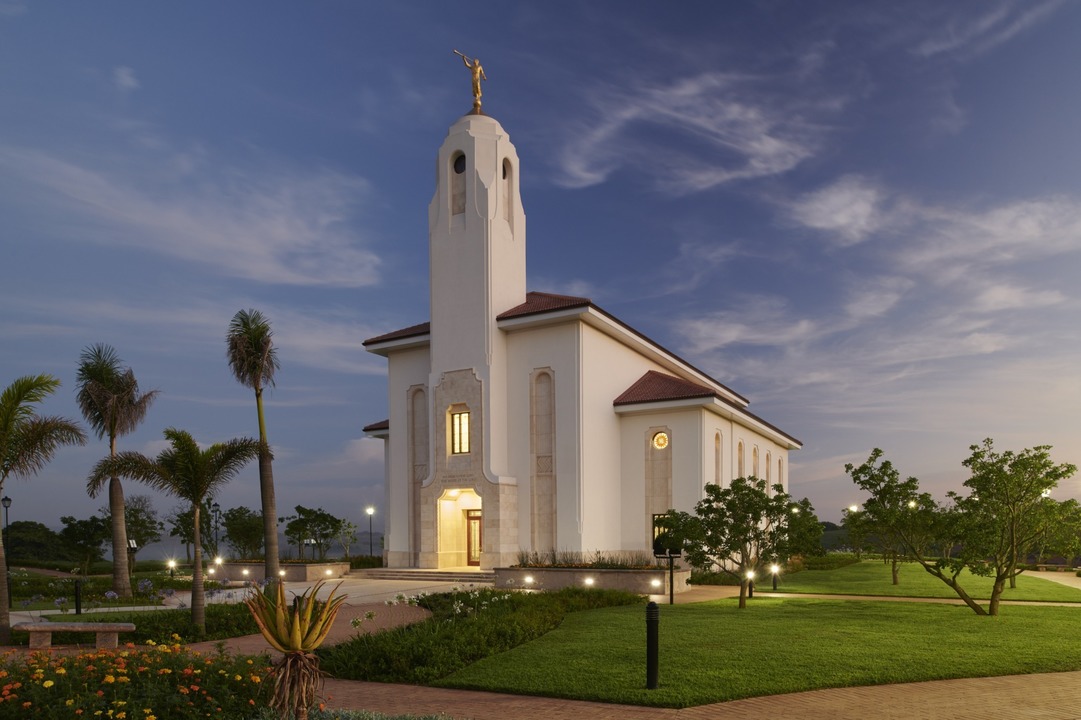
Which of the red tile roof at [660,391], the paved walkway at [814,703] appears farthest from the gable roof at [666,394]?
the paved walkway at [814,703]

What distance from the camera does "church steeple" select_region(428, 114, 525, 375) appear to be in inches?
1367

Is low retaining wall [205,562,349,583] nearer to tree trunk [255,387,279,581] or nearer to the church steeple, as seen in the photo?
tree trunk [255,387,279,581]

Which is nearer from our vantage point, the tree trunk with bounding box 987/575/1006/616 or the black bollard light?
the black bollard light

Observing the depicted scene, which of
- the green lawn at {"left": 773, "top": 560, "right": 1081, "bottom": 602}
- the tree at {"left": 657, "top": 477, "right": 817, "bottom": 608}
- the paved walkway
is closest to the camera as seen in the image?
the paved walkway

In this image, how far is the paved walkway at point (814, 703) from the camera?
9430 mm

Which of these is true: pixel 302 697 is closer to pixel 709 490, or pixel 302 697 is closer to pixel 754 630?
pixel 754 630

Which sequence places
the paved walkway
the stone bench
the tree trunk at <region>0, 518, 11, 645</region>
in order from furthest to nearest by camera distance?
the tree trunk at <region>0, 518, 11, 645</region>, the stone bench, the paved walkway

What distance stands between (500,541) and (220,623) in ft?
53.9

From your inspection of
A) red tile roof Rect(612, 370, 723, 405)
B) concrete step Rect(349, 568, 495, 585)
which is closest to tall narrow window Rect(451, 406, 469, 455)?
concrete step Rect(349, 568, 495, 585)

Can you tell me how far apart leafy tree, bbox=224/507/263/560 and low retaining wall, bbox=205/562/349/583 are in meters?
15.5

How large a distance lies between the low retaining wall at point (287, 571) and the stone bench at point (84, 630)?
1837 cm

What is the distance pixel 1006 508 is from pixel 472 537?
72.9 feet

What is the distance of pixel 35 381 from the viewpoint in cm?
1672

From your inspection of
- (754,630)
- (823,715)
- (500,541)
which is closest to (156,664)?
(823,715)
